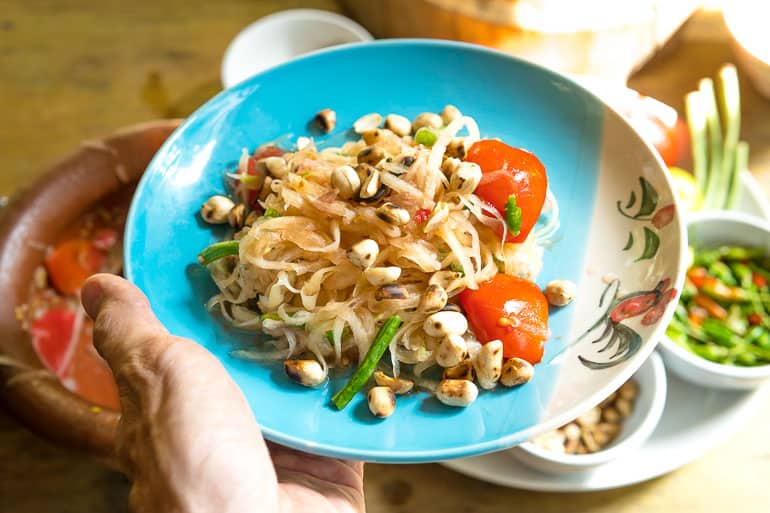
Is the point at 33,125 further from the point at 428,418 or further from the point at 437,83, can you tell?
the point at 428,418

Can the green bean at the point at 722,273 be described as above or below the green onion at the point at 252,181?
below

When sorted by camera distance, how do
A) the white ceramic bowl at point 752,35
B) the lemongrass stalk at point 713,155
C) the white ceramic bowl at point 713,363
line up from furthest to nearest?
1. the white ceramic bowl at point 752,35
2. the lemongrass stalk at point 713,155
3. the white ceramic bowl at point 713,363

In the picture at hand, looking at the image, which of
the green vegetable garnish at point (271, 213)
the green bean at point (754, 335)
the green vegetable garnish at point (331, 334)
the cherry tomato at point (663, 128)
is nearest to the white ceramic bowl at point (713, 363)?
the green bean at point (754, 335)

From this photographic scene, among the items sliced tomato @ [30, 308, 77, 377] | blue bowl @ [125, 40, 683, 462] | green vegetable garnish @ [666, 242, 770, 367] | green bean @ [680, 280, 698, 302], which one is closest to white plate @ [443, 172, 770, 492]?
green vegetable garnish @ [666, 242, 770, 367]

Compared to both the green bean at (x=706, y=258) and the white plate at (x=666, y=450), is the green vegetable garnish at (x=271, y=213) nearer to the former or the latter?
the white plate at (x=666, y=450)

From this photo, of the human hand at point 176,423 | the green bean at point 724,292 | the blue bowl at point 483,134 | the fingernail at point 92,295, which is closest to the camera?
the human hand at point 176,423

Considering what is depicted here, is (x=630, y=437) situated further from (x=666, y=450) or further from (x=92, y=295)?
(x=92, y=295)

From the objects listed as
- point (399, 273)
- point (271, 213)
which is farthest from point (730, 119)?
point (271, 213)
